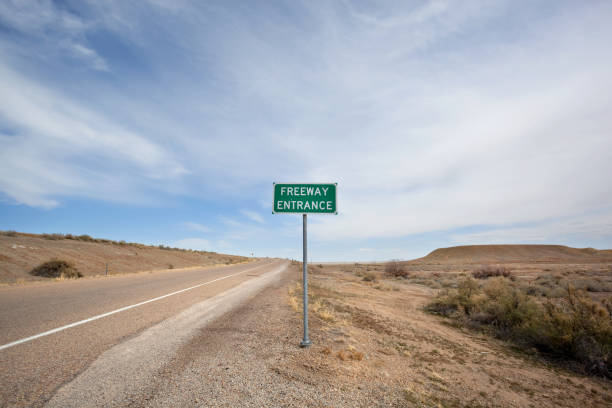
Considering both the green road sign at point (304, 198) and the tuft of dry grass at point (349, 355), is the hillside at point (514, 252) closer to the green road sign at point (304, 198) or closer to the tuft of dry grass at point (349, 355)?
the tuft of dry grass at point (349, 355)

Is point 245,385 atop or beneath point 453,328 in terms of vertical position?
atop

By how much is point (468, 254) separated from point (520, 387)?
98022 mm

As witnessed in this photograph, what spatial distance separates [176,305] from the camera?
846 centimetres

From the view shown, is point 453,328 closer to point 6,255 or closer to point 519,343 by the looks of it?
point 519,343

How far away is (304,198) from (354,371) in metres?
2.93

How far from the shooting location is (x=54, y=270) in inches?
748

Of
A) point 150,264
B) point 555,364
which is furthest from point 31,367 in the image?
point 150,264

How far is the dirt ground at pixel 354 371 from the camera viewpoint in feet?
11.2

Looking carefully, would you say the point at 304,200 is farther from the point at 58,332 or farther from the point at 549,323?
the point at 549,323

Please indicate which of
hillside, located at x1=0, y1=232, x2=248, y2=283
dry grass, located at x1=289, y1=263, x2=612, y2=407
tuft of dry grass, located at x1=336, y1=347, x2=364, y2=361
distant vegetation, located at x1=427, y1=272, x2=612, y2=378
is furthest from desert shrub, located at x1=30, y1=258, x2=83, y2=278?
distant vegetation, located at x1=427, y1=272, x2=612, y2=378

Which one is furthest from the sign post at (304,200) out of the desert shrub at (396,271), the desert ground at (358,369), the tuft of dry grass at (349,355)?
the desert shrub at (396,271)

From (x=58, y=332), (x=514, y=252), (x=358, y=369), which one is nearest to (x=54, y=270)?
(x=58, y=332)

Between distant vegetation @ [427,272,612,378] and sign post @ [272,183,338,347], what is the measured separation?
6157 millimetres

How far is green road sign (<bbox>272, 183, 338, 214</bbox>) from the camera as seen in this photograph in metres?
4.96
